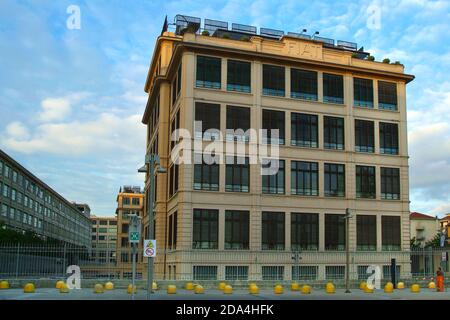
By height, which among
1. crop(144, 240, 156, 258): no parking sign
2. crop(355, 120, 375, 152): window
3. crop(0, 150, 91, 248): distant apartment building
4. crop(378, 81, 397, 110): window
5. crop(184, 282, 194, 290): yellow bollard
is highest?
crop(378, 81, 397, 110): window

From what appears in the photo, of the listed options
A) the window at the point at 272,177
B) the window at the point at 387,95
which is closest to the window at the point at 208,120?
the window at the point at 272,177

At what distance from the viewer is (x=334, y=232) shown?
4762 cm

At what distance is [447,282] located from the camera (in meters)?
40.6

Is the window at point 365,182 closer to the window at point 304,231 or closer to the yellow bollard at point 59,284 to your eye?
the window at point 304,231

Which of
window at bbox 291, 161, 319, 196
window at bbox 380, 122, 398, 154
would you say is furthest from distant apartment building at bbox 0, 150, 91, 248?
window at bbox 380, 122, 398, 154

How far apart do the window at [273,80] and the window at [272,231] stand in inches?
422

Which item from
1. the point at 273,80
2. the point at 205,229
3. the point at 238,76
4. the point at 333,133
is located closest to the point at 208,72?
the point at 238,76

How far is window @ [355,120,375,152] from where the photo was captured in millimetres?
50312

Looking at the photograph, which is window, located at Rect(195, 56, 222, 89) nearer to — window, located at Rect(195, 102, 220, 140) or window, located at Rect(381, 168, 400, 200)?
window, located at Rect(195, 102, 220, 140)

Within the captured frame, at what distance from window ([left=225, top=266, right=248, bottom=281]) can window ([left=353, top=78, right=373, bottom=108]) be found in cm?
1904

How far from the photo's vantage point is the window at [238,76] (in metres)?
46.5
